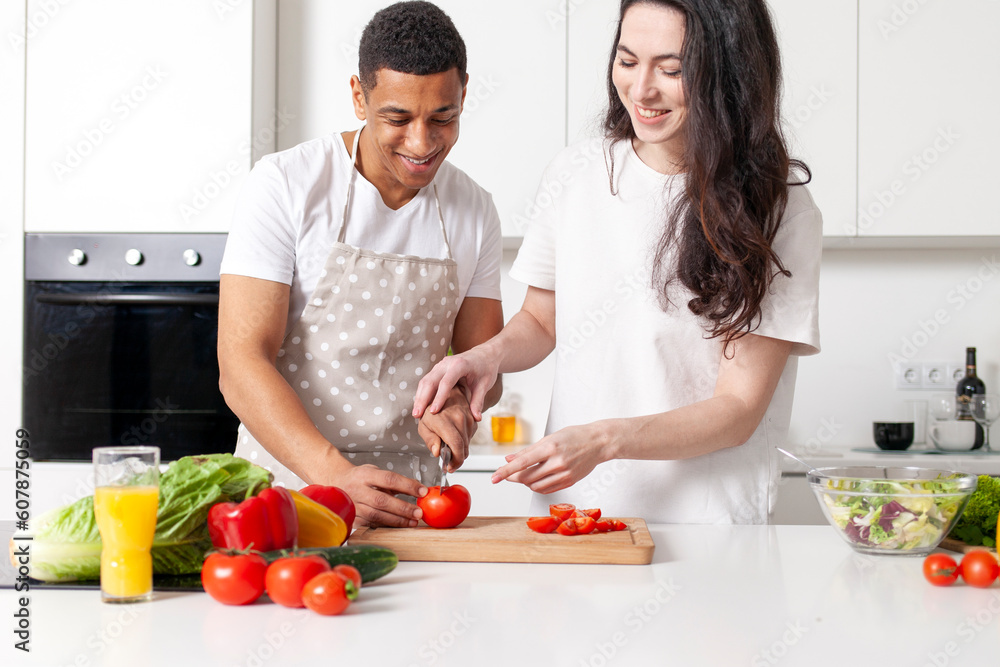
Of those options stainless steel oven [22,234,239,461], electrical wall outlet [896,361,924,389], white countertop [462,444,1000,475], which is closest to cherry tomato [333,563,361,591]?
white countertop [462,444,1000,475]

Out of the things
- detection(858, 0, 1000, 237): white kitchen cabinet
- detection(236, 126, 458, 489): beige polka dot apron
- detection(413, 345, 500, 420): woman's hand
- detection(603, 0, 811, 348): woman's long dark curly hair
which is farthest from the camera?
detection(858, 0, 1000, 237): white kitchen cabinet

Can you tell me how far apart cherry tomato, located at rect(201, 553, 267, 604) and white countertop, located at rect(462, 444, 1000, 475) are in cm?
154

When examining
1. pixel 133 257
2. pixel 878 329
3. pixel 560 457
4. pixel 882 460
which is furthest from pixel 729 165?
pixel 878 329

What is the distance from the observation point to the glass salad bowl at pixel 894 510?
109cm

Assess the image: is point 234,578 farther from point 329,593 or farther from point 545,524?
point 545,524

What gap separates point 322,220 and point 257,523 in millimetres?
730

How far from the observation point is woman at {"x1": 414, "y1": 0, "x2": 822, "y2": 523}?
1330 millimetres

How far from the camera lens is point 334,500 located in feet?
3.68

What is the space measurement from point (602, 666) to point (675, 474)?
728 mm

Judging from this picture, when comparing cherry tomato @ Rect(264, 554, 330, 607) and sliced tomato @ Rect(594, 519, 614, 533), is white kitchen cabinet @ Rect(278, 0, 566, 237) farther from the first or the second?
cherry tomato @ Rect(264, 554, 330, 607)

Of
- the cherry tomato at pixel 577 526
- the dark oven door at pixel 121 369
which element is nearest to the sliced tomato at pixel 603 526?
the cherry tomato at pixel 577 526

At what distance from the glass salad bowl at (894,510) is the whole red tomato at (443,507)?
487 mm

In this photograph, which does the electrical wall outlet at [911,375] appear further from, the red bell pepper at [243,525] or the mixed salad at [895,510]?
the red bell pepper at [243,525]

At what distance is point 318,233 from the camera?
1546 millimetres
